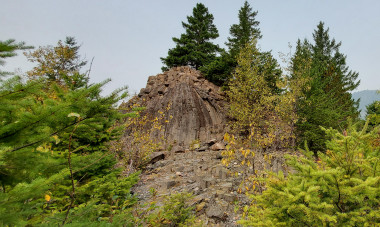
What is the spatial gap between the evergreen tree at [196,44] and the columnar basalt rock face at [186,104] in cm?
269

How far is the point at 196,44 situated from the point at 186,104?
32.6ft

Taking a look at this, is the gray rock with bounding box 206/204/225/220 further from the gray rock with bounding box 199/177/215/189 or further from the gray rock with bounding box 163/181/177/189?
the gray rock with bounding box 163/181/177/189

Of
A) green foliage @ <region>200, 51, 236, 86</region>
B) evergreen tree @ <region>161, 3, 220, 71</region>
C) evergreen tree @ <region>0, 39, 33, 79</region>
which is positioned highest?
evergreen tree @ <region>161, 3, 220, 71</region>

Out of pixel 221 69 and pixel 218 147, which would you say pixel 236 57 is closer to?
pixel 221 69

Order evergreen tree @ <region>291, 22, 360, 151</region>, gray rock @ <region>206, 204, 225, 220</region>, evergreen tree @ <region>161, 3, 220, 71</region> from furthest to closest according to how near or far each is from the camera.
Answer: evergreen tree @ <region>161, 3, 220, 71</region>
evergreen tree @ <region>291, 22, 360, 151</region>
gray rock @ <region>206, 204, 225, 220</region>

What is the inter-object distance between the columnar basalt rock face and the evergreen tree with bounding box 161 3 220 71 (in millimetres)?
2688

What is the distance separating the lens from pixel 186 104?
18312 mm

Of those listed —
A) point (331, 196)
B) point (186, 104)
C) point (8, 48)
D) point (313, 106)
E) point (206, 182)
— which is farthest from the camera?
point (186, 104)

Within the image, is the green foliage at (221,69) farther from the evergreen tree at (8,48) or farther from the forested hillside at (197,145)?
the evergreen tree at (8,48)

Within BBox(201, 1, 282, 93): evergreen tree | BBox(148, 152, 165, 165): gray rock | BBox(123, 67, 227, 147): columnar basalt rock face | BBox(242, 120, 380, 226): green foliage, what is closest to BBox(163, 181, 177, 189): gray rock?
BBox(148, 152, 165, 165): gray rock

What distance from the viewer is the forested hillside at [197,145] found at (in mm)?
1808

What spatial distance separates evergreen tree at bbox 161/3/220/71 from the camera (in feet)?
76.6

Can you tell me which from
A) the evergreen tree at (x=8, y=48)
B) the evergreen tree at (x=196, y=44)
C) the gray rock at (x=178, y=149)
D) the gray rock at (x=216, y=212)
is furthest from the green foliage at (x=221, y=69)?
the evergreen tree at (x=8, y=48)

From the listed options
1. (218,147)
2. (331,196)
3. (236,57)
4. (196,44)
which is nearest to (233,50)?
(236,57)
